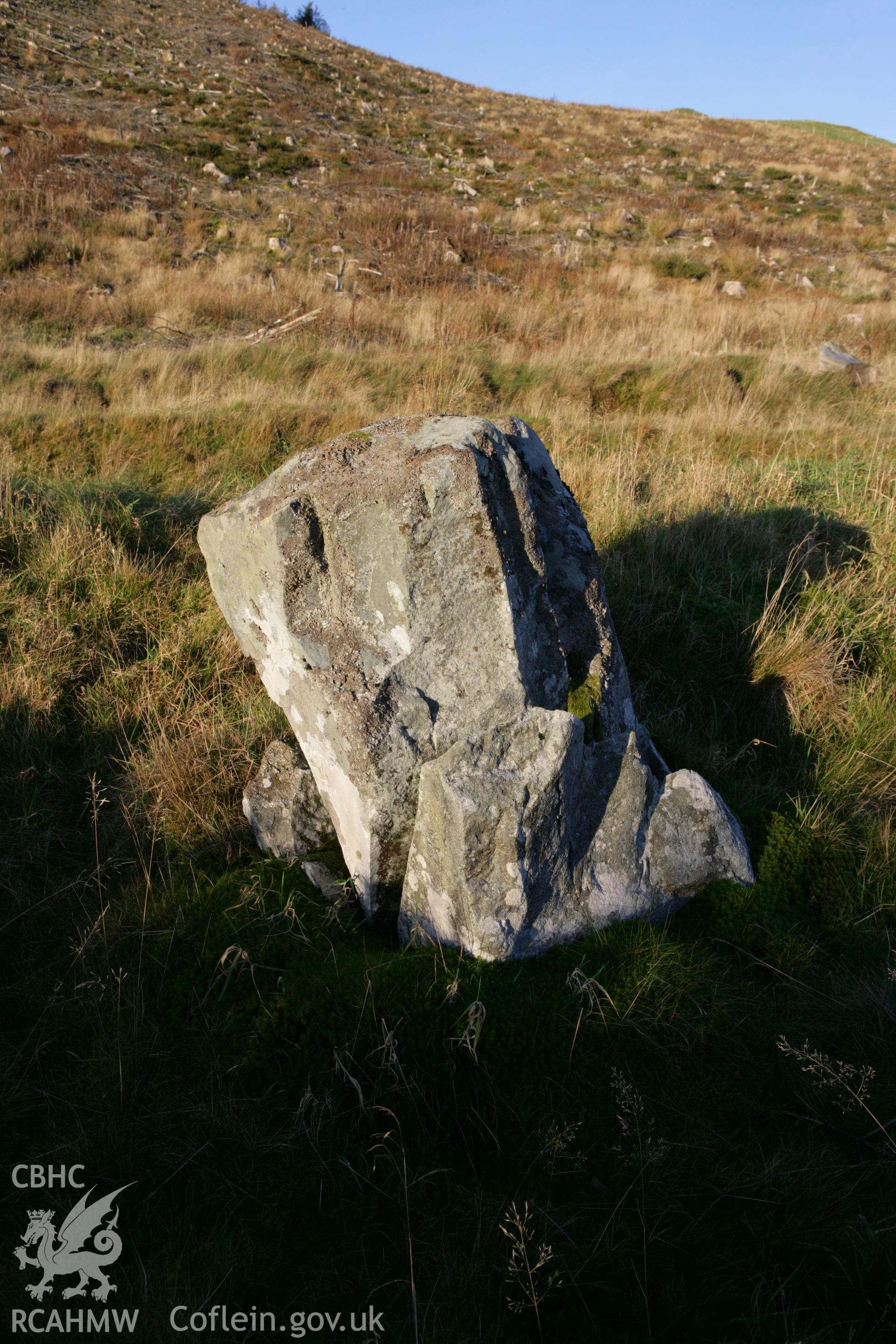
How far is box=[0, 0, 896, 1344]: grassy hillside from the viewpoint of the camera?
188 centimetres

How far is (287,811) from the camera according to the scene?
3.21 metres

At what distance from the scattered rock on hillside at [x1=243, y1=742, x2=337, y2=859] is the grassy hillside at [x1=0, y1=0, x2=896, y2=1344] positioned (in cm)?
17

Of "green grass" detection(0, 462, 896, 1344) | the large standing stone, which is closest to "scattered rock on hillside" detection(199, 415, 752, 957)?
the large standing stone

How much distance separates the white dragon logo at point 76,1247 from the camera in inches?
70.4

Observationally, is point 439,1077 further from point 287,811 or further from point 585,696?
point 585,696

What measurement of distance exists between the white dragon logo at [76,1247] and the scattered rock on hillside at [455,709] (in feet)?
3.92

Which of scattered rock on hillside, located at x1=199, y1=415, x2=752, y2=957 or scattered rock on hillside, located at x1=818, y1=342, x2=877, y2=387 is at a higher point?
scattered rock on hillside, located at x1=818, y1=342, x2=877, y2=387

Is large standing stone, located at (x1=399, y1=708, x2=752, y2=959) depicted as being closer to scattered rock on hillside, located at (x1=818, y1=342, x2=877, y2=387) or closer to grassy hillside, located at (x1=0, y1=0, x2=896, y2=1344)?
grassy hillside, located at (x1=0, y1=0, x2=896, y2=1344)

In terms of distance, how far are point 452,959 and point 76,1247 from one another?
4.01 ft

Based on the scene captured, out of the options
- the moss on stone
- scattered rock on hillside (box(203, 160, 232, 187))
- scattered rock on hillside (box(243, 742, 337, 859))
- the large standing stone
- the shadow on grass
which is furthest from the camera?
scattered rock on hillside (box(203, 160, 232, 187))

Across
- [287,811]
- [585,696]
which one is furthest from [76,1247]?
[585,696]

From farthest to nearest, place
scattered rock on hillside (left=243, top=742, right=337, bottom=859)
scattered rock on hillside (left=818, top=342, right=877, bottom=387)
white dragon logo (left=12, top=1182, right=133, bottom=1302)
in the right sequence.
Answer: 1. scattered rock on hillside (left=818, top=342, right=877, bottom=387)
2. scattered rock on hillside (left=243, top=742, right=337, bottom=859)
3. white dragon logo (left=12, top=1182, right=133, bottom=1302)

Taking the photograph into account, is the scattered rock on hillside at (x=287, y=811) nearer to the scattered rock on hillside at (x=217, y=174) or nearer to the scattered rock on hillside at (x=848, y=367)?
the scattered rock on hillside at (x=848, y=367)

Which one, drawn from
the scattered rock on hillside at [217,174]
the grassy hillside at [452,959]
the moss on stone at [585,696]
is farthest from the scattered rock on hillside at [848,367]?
the scattered rock on hillside at [217,174]
